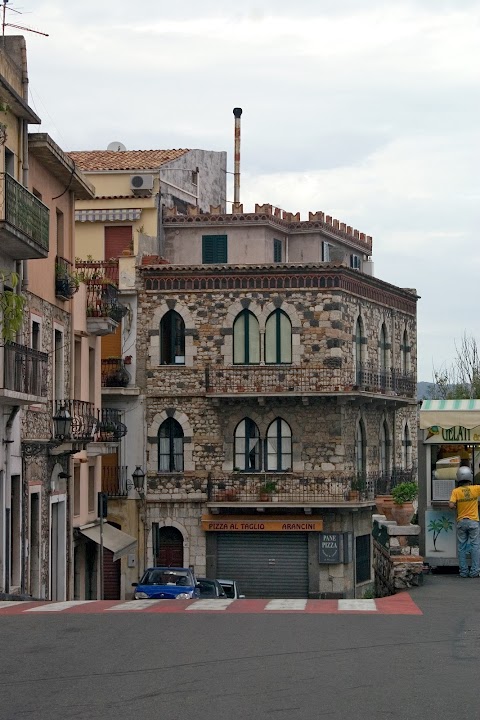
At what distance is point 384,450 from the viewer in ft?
181

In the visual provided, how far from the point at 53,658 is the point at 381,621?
165 inches

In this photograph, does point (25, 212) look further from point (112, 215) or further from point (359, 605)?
point (112, 215)

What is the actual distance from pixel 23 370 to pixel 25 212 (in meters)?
3.02

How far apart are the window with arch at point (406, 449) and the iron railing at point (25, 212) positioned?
1144 inches

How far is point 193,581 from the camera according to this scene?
33.3 meters

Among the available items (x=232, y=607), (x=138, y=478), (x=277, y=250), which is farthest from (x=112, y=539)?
(x=232, y=607)

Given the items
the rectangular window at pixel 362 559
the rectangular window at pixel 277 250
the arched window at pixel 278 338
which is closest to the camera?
the arched window at pixel 278 338

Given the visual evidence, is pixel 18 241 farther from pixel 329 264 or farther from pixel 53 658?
pixel 329 264

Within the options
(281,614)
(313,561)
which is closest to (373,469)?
(313,561)

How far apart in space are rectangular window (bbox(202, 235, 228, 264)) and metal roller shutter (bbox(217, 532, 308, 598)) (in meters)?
10.8

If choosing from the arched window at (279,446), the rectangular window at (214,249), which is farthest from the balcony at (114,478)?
the rectangular window at (214,249)

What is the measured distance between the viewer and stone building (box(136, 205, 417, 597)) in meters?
49.4

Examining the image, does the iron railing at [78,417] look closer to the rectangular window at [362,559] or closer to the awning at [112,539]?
the awning at [112,539]

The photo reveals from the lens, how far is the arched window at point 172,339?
50.7 metres
